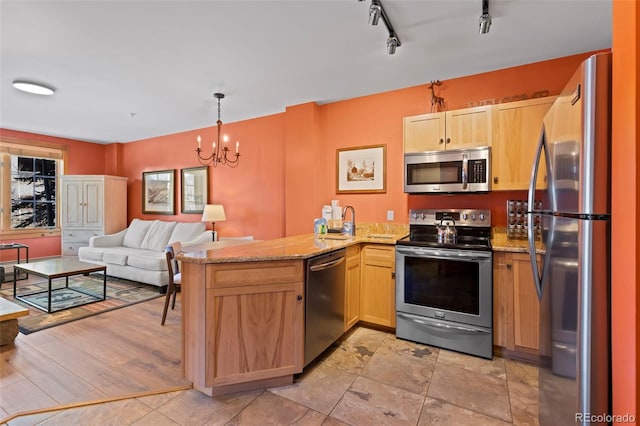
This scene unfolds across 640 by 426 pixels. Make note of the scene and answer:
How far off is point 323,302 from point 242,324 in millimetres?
660

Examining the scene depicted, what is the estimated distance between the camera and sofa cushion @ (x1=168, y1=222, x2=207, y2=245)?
4840 millimetres

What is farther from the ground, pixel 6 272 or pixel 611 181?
pixel 611 181

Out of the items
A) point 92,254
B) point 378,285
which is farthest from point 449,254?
point 92,254

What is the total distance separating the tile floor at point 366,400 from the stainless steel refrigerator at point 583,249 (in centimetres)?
75

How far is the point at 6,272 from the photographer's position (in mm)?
4891

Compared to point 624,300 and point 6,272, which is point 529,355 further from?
point 6,272

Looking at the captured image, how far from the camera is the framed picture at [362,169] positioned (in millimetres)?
3527

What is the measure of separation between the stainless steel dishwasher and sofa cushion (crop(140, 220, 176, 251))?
3.71 m

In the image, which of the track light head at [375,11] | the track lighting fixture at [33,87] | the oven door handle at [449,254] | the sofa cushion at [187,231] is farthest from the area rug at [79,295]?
the track light head at [375,11]

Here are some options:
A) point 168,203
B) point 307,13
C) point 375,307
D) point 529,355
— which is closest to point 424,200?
point 375,307

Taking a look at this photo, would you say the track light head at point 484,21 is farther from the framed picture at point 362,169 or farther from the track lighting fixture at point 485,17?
the framed picture at point 362,169

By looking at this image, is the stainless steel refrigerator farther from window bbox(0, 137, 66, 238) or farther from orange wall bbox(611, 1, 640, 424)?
window bbox(0, 137, 66, 238)

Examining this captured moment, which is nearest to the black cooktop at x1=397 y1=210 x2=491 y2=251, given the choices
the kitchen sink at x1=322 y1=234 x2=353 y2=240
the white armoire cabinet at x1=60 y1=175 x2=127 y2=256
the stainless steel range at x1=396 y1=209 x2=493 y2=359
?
the stainless steel range at x1=396 y1=209 x2=493 y2=359

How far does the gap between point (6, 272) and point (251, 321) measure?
5586 millimetres
